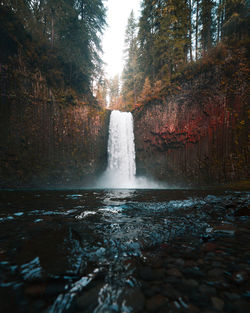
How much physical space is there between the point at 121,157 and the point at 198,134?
6.72 m

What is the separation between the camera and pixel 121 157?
1447 cm

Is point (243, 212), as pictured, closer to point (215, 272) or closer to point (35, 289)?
point (215, 272)

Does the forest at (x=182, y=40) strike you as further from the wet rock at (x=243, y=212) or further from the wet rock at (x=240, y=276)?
the wet rock at (x=240, y=276)

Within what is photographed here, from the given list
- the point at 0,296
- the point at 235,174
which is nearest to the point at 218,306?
the point at 0,296

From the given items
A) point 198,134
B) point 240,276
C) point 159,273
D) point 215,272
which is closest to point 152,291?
point 159,273

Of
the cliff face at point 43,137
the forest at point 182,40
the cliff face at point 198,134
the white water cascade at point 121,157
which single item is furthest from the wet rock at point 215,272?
the forest at point 182,40

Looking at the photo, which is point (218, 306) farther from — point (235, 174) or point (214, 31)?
point (214, 31)

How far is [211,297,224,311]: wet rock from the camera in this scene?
85cm

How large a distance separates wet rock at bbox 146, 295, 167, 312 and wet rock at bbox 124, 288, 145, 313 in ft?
0.11

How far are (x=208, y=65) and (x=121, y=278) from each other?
1443 cm

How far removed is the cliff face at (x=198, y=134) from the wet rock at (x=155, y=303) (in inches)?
445

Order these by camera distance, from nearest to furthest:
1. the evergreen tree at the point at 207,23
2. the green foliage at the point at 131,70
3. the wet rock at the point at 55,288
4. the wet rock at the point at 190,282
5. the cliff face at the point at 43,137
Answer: the wet rock at the point at 55,288
the wet rock at the point at 190,282
the cliff face at the point at 43,137
the evergreen tree at the point at 207,23
the green foliage at the point at 131,70

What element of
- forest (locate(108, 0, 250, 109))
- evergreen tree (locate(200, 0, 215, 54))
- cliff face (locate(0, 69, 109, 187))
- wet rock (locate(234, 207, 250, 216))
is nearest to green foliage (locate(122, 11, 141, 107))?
forest (locate(108, 0, 250, 109))

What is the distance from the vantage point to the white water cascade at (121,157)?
44.3 feet
